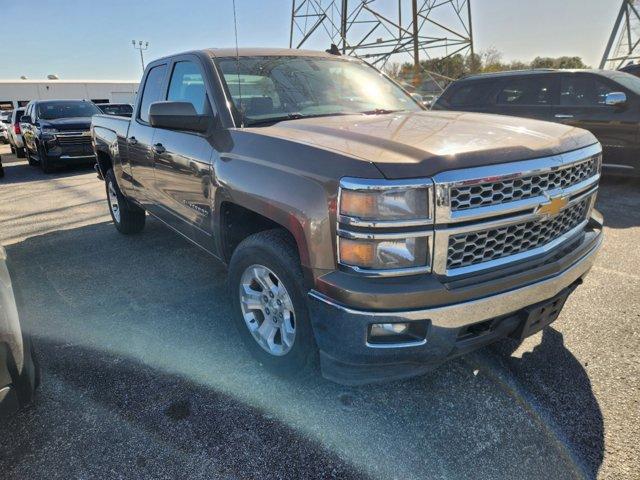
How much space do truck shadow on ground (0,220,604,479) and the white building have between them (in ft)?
155

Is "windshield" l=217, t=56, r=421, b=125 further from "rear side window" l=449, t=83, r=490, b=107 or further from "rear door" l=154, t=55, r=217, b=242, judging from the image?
"rear side window" l=449, t=83, r=490, b=107

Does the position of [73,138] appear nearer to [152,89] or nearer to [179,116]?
[152,89]

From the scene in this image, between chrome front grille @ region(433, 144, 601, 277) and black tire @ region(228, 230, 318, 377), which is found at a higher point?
chrome front grille @ region(433, 144, 601, 277)

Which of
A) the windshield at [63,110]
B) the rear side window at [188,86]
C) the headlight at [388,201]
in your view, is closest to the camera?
the headlight at [388,201]

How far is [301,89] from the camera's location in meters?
3.28

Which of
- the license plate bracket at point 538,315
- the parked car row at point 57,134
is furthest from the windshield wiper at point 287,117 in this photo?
the parked car row at point 57,134

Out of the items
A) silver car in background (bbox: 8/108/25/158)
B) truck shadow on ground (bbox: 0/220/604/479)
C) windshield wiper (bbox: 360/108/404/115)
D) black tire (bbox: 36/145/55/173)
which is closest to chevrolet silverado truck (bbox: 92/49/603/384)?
windshield wiper (bbox: 360/108/404/115)

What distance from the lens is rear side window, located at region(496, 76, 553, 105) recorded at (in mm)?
7383

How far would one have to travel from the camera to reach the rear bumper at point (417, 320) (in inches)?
77.2

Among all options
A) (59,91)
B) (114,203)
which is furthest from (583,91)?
(59,91)

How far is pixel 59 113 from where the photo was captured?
486 inches

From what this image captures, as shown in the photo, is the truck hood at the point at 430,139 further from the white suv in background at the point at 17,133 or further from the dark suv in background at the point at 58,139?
the white suv in background at the point at 17,133

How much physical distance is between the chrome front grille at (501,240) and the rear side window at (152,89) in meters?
3.14

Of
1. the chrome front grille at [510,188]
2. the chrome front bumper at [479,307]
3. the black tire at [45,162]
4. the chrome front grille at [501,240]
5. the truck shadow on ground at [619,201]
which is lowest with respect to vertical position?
the truck shadow on ground at [619,201]
